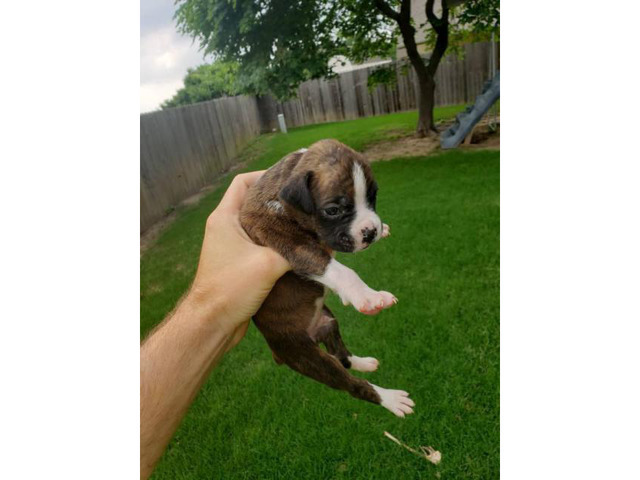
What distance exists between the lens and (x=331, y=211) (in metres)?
1.14

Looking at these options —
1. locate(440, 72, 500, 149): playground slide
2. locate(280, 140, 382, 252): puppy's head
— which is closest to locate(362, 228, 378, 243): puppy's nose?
locate(280, 140, 382, 252): puppy's head

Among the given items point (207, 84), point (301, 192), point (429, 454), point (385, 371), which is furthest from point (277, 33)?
point (429, 454)

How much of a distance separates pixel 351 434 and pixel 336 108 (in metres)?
1.95

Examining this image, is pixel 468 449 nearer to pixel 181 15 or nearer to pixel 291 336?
pixel 291 336

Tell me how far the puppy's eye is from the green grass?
2.64ft

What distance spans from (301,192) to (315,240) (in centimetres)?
18

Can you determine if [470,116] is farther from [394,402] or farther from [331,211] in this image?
[394,402]

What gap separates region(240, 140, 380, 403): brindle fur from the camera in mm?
1154

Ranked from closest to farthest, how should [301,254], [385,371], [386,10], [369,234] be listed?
[369,234] → [301,254] → [386,10] → [385,371]

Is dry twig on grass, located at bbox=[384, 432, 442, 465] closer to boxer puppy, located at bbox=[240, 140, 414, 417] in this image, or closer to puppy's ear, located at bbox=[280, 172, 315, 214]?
boxer puppy, located at bbox=[240, 140, 414, 417]

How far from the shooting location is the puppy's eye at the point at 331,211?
1139 mm

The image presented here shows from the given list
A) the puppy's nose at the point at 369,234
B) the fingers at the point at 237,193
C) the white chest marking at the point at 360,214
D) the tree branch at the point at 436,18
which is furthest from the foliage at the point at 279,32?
the puppy's nose at the point at 369,234

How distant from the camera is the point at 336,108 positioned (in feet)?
6.42

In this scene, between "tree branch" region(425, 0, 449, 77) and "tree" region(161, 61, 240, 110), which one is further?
"tree branch" region(425, 0, 449, 77)
